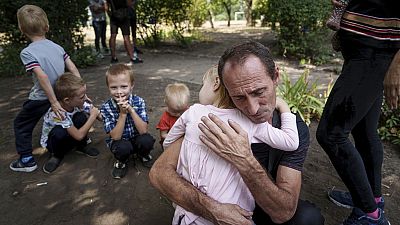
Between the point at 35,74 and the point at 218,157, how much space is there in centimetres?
220

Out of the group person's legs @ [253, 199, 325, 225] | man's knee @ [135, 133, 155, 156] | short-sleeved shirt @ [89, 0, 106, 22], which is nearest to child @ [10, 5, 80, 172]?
man's knee @ [135, 133, 155, 156]

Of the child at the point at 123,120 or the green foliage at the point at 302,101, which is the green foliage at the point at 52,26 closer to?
the child at the point at 123,120

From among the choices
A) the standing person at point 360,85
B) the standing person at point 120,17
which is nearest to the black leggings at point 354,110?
the standing person at point 360,85

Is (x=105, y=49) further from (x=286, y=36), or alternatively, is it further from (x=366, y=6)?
(x=366, y=6)

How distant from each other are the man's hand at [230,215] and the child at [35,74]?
6.66 ft

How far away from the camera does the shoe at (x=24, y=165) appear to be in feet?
10.2

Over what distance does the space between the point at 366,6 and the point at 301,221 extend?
45.2 inches

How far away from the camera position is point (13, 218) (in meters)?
2.48

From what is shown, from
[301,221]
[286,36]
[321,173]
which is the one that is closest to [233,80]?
[301,221]

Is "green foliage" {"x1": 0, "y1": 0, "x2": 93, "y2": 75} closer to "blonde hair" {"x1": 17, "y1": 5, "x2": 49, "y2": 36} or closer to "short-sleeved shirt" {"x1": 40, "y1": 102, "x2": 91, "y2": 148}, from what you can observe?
"blonde hair" {"x1": 17, "y1": 5, "x2": 49, "y2": 36}

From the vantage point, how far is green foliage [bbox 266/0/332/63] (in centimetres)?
659

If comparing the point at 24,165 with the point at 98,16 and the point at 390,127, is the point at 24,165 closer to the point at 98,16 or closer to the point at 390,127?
the point at 390,127

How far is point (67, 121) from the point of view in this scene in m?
3.09

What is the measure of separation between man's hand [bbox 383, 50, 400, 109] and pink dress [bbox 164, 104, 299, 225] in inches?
25.2
